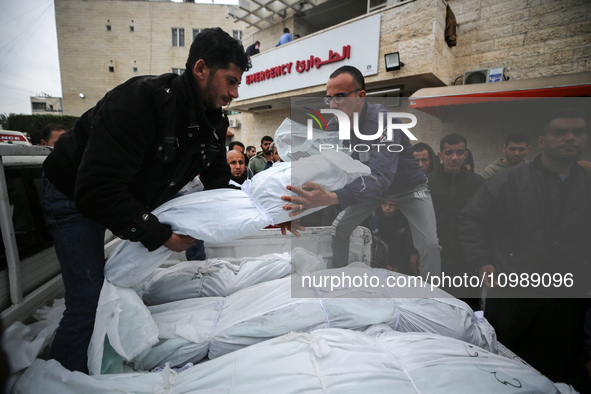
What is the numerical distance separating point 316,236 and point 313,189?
3.75ft

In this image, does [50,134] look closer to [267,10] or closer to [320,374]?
[320,374]

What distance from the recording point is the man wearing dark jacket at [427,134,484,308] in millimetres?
1896

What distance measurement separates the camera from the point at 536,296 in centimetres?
167

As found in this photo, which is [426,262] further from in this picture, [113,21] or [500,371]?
[113,21]

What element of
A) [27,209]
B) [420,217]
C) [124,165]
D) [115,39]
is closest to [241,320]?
[124,165]

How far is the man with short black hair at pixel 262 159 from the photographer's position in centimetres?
462

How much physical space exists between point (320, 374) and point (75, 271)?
1086 millimetres

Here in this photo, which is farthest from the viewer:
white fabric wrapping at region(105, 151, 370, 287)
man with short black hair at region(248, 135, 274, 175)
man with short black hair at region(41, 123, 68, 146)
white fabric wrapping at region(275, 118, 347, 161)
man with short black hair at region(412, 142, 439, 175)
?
man with short black hair at region(248, 135, 274, 175)

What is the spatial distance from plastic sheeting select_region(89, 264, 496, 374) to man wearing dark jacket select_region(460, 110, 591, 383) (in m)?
0.47

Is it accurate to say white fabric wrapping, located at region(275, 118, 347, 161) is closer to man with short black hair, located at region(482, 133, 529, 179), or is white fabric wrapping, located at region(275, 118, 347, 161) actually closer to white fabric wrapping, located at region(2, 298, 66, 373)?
man with short black hair, located at region(482, 133, 529, 179)

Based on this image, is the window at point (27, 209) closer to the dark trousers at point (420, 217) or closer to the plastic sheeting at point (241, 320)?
the plastic sheeting at point (241, 320)

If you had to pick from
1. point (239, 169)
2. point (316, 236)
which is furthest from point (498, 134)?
point (239, 169)

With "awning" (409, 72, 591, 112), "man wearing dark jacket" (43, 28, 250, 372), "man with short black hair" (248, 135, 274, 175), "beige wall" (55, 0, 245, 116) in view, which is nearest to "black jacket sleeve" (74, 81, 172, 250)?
"man wearing dark jacket" (43, 28, 250, 372)

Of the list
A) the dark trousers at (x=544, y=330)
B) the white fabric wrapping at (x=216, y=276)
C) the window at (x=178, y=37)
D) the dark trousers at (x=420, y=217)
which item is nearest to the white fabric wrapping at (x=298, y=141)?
the dark trousers at (x=420, y=217)
